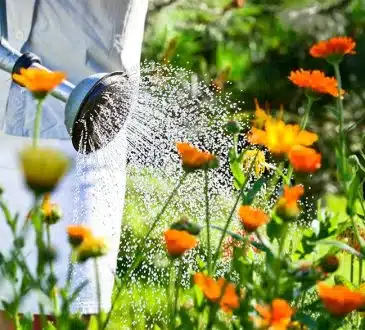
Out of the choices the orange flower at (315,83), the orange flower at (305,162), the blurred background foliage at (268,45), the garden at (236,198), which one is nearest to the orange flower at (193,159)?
the garden at (236,198)

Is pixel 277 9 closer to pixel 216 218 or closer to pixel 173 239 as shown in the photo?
pixel 216 218

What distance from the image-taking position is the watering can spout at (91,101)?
5.46 ft

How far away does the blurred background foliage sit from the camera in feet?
16.0

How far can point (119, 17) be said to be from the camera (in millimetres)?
2229

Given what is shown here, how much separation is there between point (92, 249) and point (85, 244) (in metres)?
0.02

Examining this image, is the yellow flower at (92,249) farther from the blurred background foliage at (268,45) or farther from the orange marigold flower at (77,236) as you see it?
the blurred background foliage at (268,45)

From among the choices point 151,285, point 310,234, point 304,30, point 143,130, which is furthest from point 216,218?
point 310,234

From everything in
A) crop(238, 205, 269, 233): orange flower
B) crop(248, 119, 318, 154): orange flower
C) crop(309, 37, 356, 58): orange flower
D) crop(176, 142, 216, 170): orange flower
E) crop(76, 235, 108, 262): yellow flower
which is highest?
crop(309, 37, 356, 58): orange flower

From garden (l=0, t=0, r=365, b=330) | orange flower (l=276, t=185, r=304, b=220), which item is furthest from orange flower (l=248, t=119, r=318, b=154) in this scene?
orange flower (l=276, t=185, r=304, b=220)

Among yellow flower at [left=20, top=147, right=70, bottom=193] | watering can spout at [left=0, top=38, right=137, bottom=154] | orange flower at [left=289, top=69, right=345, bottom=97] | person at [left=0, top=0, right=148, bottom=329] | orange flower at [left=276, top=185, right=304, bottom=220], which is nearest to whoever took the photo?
yellow flower at [left=20, top=147, right=70, bottom=193]

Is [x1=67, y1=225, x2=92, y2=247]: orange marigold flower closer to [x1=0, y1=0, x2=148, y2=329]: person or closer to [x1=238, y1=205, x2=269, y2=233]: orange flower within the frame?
[x1=238, y1=205, x2=269, y2=233]: orange flower

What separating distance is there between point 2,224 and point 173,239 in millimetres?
993

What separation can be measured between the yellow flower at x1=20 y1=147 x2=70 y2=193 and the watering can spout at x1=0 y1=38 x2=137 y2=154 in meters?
0.55

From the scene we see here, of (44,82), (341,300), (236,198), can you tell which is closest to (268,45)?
(236,198)
